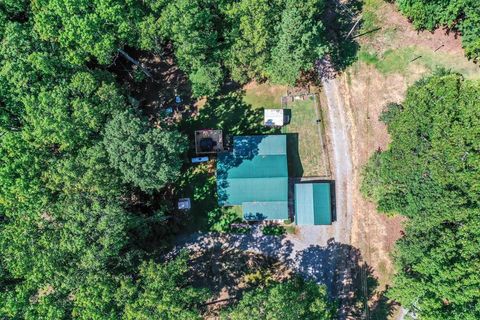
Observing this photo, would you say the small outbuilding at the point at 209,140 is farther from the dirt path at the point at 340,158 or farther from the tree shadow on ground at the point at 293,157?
the dirt path at the point at 340,158

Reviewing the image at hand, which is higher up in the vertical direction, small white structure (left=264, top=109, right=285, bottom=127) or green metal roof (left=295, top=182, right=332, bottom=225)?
small white structure (left=264, top=109, right=285, bottom=127)

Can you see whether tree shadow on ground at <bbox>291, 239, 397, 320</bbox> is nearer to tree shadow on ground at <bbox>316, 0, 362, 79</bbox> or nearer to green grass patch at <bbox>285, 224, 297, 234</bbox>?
green grass patch at <bbox>285, 224, 297, 234</bbox>

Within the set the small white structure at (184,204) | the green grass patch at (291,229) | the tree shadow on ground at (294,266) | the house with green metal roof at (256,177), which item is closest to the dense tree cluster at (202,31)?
the house with green metal roof at (256,177)

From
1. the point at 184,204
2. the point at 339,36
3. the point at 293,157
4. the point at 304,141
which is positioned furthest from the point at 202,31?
the point at 184,204

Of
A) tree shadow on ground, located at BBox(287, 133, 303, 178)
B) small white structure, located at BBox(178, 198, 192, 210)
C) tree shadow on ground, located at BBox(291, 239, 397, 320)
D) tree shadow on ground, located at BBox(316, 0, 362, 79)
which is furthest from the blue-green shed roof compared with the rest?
tree shadow on ground, located at BBox(316, 0, 362, 79)

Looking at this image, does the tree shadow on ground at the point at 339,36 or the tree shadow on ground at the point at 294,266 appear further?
the tree shadow on ground at the point at 339,36

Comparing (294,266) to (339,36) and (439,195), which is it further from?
(339,36)
